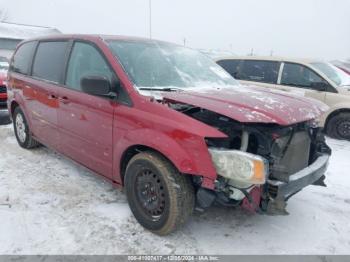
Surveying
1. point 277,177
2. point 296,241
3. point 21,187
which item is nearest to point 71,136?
point 21,187

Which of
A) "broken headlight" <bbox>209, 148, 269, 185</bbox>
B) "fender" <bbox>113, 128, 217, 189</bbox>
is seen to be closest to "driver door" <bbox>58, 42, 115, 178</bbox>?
"fender" <bbox>113, 128, 217, 189</bbox>

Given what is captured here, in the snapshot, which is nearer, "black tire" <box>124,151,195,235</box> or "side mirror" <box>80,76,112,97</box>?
"black tire" <box>124,151,195,235</box>

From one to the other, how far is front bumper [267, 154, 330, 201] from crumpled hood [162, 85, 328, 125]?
47cm

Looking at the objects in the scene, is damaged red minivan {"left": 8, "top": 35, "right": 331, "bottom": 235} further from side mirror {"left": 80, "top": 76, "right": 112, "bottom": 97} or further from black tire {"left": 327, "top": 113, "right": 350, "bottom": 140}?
black tire {"left": 327, "top": 113, "right": 350, "bottom": 140}

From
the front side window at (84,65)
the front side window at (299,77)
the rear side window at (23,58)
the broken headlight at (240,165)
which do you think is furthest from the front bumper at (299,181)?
the front side window at (299,77)

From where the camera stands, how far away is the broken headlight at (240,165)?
2590 millimetres

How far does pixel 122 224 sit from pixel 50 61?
243 centimetres

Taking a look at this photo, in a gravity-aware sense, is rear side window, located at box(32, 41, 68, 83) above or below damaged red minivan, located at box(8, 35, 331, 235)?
above

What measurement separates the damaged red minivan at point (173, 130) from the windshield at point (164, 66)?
0.01m

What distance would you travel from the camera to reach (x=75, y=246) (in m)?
2.92

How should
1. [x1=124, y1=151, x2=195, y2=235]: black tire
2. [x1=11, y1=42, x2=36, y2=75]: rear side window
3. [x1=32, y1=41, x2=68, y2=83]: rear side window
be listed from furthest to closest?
[x1=11, y1=42, x2=36, y2=75]: rear side window, [x1=32, y1=41, x2=68, y2=83]: rear side window, [x1=124, y1=151, x2=195, y2=235]: black tire

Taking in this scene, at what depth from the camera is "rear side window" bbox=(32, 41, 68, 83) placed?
420 centimetres

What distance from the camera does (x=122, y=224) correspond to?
330cm

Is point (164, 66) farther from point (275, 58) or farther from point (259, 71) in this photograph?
point (275, 58)
